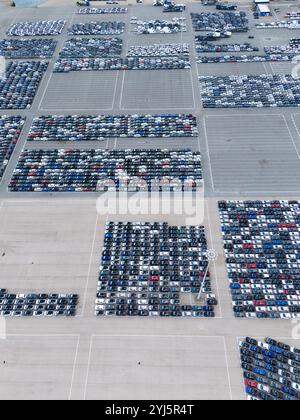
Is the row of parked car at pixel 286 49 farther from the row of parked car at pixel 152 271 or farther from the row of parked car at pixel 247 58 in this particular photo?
the row of parked car at pixel 152 271

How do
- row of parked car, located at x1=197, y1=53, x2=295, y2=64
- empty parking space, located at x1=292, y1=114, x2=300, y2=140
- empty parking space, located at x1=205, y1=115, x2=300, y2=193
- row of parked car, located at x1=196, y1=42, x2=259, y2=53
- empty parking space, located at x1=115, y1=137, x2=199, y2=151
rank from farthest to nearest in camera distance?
1. row of parked car, located at x1=196, y1=42, x2=259, y2=53
2. row of parked car, located at x1=197, y1=53, x2=295, y2=64
3. empty parking space, located at x1=292, y1=114, x2=300, y2=140
4. empty parking space, located at x1=115, y1=137, x2=199, y2=151
5. empty parking space, located at x1=205, y1=115, x2=300, y2=193

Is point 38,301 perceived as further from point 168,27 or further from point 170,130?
point 168,27

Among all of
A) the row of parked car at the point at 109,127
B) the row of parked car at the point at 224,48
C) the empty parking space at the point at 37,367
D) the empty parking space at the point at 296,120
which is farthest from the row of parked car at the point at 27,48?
the empty parking space at the point at 37,367

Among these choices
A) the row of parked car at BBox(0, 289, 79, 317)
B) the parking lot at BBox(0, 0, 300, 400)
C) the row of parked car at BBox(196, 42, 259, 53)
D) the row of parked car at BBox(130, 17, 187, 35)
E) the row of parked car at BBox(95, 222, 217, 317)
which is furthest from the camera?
the row of parked car at BBox(130, 17, 187, 35)

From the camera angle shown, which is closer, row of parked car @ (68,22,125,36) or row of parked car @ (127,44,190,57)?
row of parked car @ (127,44,190,57)

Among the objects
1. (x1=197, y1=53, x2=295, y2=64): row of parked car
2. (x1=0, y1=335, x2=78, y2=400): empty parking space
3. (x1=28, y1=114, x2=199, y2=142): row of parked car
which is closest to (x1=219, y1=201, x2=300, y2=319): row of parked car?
(x1=28, y1=114, x2=199, y2=142): row of parked car

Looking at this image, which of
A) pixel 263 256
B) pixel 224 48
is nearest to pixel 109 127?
pixel 263 256

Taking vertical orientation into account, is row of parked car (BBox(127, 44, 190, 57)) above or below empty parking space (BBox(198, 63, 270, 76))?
above

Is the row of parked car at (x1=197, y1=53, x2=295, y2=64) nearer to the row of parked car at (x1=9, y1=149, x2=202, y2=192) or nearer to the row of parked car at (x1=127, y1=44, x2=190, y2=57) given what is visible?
the row of parked car at (x1=127, y1=44, x2=190, y2=57)
